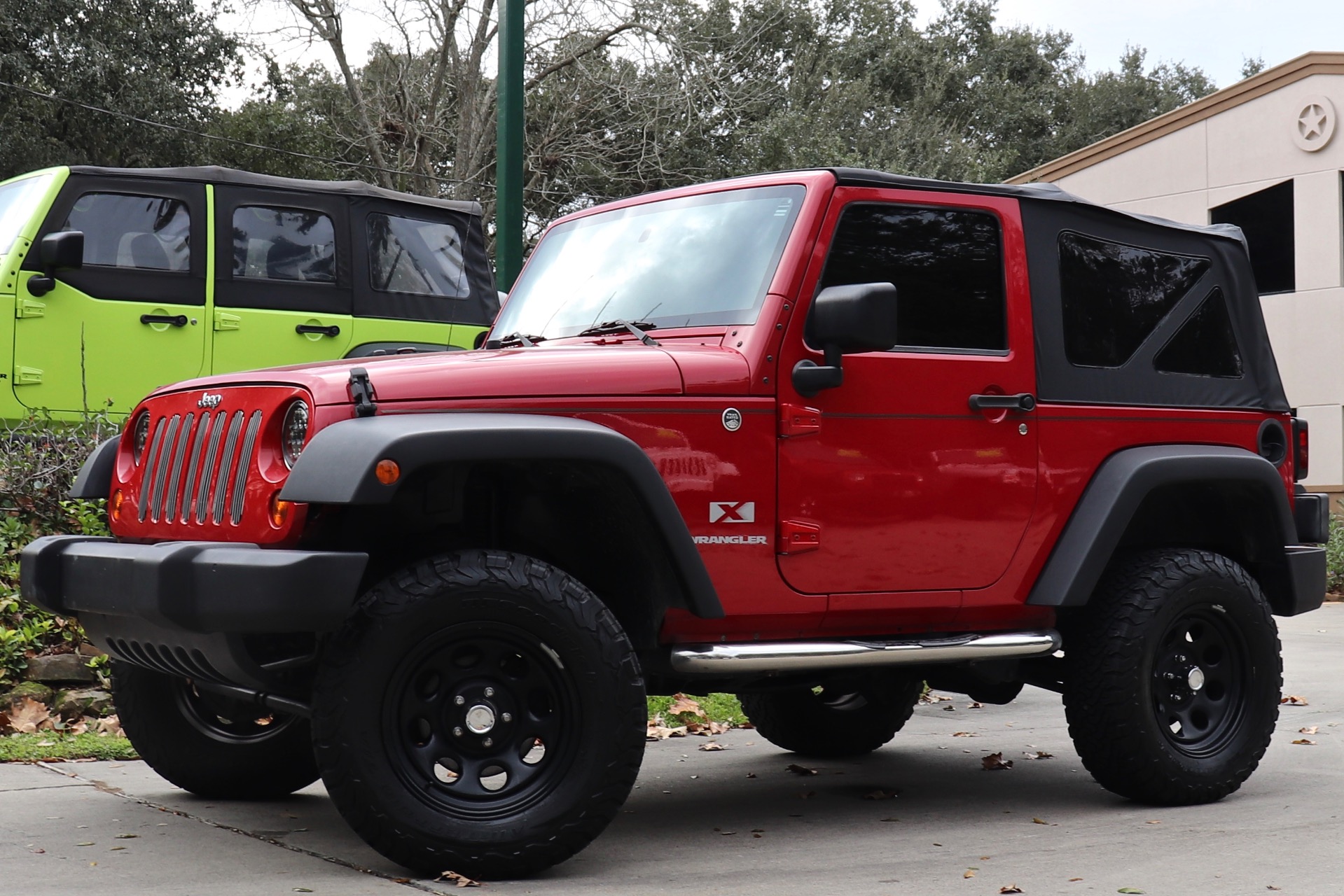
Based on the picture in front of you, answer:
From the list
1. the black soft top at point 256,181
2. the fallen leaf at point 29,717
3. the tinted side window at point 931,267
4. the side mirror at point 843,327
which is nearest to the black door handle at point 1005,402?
the tinted side window at point 931,267

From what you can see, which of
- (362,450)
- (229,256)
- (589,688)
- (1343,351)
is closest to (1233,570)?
(589,688)

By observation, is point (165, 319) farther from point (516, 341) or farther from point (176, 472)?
point (176, 472)

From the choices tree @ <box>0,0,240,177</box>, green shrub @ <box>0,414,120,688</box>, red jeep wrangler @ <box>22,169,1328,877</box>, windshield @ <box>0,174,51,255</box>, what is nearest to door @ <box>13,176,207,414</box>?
windshield @ <box>0,174,51,255</box>

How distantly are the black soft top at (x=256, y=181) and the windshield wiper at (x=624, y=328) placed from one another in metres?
5.24

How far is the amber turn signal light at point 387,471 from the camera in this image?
13.2 ft

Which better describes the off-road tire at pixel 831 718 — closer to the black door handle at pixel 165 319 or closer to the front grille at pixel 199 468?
the front grille at pixel 199 468

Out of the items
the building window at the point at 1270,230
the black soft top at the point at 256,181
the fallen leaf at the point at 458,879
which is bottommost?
the fallen leaf at the point at 458,879

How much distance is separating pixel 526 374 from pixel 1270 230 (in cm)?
1777

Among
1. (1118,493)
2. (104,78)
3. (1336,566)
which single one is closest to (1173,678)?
(1118,493)

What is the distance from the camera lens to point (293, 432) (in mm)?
4391

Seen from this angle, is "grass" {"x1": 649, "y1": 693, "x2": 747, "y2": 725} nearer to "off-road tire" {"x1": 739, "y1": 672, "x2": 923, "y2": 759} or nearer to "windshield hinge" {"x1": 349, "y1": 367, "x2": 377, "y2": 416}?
"off-road tire" {"x1": 739, "y1": 672, "x2": 923, "y2": 759}

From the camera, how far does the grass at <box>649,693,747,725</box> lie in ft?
25.6

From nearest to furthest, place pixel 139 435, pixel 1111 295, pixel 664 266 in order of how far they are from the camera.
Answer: pixel 139 435 → pixel 664 266 → pixel 1111 295

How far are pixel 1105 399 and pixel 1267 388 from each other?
3.31ft
